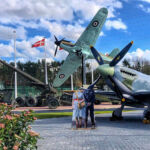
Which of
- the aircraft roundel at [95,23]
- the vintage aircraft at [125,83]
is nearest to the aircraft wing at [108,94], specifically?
the vintage aircraft at [125,83]

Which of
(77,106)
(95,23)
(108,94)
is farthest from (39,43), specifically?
(77,106)

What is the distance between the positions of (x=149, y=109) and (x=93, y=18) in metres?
10.7

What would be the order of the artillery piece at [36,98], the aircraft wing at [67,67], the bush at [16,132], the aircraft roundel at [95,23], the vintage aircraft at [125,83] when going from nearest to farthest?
the bush at [16,132], the vintage aircraft at [125,83], the aircraft roundel at [95,23], the aircraft wing at [67,67], the artillery piece at [36,98]

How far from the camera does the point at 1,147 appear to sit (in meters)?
3.98

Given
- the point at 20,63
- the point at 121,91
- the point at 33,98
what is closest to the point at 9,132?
the point at 121,91

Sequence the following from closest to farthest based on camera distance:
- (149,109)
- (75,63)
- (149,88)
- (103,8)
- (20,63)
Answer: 1. (149,109)
2. (149,88)
3. (103,8)
4. (75,63)
5. (20,63)

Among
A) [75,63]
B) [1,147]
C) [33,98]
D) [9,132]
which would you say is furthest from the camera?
[33,98]

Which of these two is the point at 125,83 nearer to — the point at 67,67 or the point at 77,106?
the point at 77,106

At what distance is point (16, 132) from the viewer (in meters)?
4.54

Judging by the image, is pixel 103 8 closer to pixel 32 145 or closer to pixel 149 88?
pixel 149 88

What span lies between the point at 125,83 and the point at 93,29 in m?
8.58

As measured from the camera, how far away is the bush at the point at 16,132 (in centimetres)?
424

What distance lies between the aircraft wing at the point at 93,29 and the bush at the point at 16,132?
51.5ft

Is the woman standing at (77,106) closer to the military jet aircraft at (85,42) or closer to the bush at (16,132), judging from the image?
the bush at (16,132)
